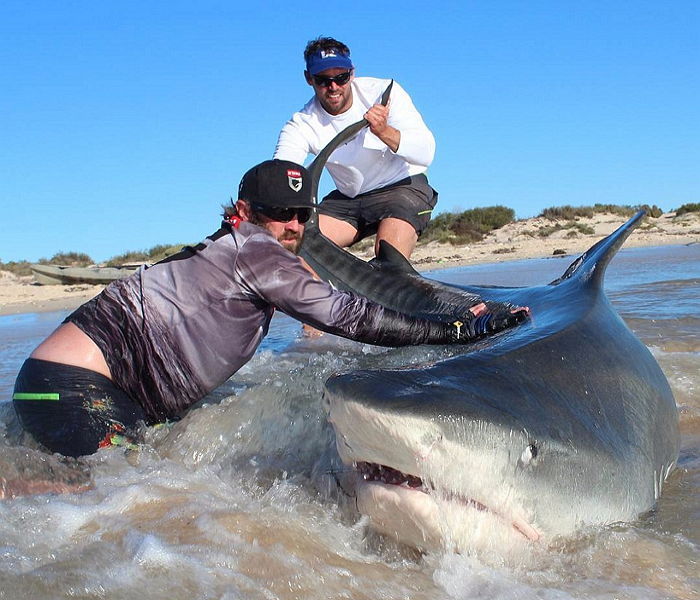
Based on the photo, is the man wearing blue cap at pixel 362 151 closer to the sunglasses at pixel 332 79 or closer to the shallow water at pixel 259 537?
the sunglasses at pixel 332 79

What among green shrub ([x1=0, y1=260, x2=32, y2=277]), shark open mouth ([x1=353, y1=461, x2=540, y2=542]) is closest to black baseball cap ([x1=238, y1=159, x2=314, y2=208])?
shark open mouth ([x1=353, y1=461, x2=540, y2=542])

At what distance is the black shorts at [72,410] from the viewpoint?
9.99ft

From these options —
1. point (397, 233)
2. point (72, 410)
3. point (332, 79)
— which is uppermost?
point (332, 79)

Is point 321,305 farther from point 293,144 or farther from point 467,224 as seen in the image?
point 467,224

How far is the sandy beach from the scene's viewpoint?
43.8ft

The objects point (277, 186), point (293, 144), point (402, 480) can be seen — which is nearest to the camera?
point (402, 480)

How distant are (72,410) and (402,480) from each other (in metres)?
1.63

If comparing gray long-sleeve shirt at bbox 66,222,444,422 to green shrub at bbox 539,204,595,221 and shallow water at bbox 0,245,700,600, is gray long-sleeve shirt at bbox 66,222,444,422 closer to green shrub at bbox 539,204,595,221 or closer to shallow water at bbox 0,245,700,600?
shallow water at bbox 0,245,700,600

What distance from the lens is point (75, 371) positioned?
10.3 ft

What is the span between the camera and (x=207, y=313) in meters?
3.14

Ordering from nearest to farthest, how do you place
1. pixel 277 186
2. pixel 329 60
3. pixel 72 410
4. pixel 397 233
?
pixel 72 410, pixel 277 186, pixel 329 60, pixel 397 233

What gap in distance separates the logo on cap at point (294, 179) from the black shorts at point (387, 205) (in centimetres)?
277

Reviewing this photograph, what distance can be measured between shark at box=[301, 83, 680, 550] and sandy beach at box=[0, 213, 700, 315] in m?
10.5

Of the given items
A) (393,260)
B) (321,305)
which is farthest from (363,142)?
(321,305)
